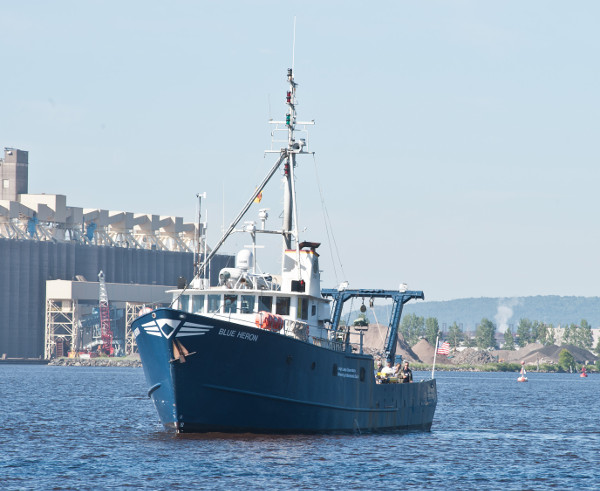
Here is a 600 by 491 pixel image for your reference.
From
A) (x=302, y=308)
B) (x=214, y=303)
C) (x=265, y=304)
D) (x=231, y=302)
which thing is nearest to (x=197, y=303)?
(x=214, y=303)

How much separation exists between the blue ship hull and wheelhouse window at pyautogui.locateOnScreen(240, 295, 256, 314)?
3432 millimetres

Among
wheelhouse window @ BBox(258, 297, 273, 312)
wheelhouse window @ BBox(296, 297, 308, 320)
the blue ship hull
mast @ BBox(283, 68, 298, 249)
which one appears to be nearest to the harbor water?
the blue ship hull

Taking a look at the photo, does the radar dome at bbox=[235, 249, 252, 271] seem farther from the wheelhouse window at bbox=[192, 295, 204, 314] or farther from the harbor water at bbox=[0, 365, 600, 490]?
the harbor water at bbox=[0, 365, 600, 490]

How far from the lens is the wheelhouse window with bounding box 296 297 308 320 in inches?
1918

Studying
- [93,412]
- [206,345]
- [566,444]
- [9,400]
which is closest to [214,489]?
[206,345]

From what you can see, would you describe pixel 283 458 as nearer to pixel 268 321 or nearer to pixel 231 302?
pixel 268 321

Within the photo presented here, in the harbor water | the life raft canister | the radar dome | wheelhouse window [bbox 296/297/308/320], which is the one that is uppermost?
the radar dome

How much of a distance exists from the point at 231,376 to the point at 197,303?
5558 mm

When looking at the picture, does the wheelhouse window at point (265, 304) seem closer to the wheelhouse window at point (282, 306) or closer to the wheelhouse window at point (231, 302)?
the wheelhouse window at point (282, 306)

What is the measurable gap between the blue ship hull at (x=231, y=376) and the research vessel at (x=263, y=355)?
0.13ft

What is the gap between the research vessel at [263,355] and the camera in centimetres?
4303

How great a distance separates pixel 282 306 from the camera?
48375 millimetres

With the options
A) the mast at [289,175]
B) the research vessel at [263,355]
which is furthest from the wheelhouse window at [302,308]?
the mast at [289,175]

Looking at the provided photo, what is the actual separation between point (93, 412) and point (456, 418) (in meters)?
24.3
